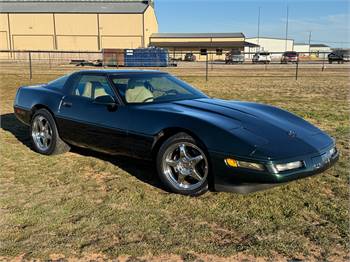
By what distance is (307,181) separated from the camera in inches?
180

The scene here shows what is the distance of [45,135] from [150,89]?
1.75 meters

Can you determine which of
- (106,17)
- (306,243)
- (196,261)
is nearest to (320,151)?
(306,243)

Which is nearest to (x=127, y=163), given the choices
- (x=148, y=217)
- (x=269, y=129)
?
(x=148, y=217)

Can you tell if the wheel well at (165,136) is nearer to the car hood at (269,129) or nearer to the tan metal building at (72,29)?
the car hood at (269,129)

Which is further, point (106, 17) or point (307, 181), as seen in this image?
point (106, 17)

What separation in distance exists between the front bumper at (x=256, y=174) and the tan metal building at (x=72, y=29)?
66.9 meters

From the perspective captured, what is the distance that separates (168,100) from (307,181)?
1836 millimetres

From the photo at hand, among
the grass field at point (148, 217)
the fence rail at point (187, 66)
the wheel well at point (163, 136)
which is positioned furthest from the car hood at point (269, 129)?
the fence rail at point (187, 66)

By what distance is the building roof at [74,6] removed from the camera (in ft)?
228

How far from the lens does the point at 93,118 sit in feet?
16.4

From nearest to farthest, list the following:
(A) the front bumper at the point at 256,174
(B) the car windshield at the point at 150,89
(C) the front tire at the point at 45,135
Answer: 1. (A) the front bumper at the point at 256,174
2. (B) the car windshield at the point at 150,89
3. (C) the front tire at the point at 45,135

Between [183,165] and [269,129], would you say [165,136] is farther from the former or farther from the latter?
[269,129]

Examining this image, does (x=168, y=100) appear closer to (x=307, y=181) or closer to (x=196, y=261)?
(x=307, y=181)

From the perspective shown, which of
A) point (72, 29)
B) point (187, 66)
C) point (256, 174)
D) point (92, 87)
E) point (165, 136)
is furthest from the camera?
Result: point (72, 29)
